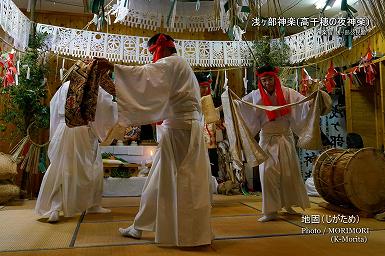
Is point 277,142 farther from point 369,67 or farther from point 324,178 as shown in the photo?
point 369,67

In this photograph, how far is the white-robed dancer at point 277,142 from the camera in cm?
355

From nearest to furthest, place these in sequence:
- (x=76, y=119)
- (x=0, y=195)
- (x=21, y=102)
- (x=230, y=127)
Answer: (x=76, y=119), (x=230, y=127), (x=0, y=195), (x=21, y=102)

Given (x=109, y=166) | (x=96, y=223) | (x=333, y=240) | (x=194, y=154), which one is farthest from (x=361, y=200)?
(x=109, y=166)

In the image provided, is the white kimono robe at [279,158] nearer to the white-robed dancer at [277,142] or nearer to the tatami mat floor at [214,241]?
the white-robed dancer at [277,142]

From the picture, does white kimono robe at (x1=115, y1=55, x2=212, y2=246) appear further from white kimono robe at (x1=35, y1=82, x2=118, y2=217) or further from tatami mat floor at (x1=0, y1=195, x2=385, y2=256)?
white kimono robe at (x1=35, y1=82, x2=118, y2=217)

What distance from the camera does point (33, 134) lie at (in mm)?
5961

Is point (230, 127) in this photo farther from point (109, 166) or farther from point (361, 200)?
point (109, 166)

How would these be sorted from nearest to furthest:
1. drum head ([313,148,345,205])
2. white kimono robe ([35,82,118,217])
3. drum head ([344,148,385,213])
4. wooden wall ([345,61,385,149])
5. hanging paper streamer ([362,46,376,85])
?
white kimono robe ([35,82,118,217]) < drum head ([344,148,385,213]) < drum head ([313,148,345,205]) < hanging paper streamer ([362,46,376,85]) < wooden wall ([345,61,385,149])

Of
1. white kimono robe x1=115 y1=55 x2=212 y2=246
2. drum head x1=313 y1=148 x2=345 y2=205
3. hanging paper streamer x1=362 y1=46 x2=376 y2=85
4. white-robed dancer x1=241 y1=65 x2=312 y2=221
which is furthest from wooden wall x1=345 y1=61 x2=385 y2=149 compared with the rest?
white kimono robe x1=115 y1=55 x2=212 y2=246

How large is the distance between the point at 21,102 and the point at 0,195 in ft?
5.15

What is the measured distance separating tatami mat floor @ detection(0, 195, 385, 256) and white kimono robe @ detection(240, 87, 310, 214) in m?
0.20

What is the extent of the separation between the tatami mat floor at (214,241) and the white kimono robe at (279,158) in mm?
202

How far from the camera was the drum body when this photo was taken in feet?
12.0

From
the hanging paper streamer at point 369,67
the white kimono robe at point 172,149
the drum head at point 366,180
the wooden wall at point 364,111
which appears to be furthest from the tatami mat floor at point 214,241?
the wooden wall at point 364,111
